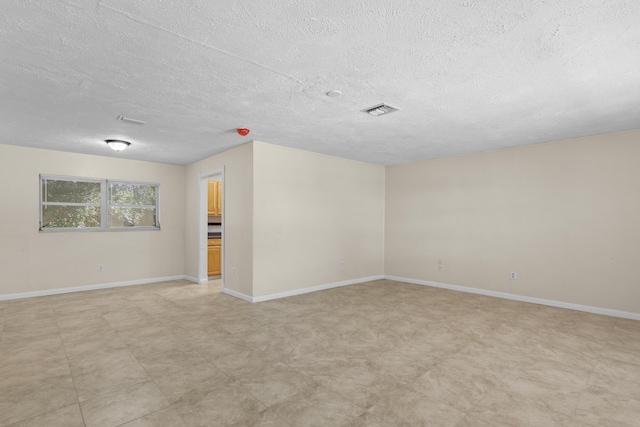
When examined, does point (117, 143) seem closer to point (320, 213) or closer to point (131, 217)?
point (131, 217)

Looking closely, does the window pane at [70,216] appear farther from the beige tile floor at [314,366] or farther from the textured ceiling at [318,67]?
the textured ceiling at [318,67]

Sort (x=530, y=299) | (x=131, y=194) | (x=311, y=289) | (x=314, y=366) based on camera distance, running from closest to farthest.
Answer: (x=314, y=366), (x=530, y=299), (x=311, y=289), (x=131, y=194)

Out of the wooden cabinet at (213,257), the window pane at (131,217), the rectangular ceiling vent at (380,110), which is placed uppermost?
the rectangular ceiling vent at (380,110)

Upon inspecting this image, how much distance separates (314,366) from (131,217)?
5311 mm

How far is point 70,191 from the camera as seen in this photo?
5758 millimetres

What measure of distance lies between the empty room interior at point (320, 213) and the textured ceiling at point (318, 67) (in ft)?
0.07

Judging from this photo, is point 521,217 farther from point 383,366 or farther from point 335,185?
point 383,366

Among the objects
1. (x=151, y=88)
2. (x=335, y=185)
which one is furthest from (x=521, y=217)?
(x=151, y=88)

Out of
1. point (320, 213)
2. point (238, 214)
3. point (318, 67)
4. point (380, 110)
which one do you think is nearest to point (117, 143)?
point (238, 214)

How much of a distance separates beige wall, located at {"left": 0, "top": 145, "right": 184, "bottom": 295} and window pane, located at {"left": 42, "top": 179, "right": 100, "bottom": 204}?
16 cm

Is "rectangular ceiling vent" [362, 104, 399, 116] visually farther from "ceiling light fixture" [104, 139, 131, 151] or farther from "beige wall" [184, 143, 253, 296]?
"ceiling light fixture" [104, 139, 131, 151]

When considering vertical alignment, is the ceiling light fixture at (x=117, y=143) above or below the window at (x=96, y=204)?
above

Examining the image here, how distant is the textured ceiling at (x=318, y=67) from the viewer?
6.12ft

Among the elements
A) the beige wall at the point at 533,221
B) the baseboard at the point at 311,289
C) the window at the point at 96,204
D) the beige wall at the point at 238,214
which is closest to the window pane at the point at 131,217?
the window at the point at 96,204
